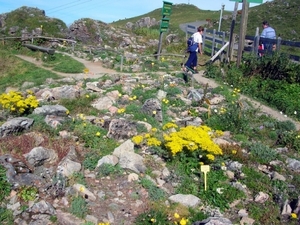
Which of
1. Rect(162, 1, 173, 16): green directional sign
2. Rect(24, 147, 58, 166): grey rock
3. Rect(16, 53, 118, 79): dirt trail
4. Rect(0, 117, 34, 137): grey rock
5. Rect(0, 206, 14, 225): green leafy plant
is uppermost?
Rect(162, 1, 173, 16): green directional sign

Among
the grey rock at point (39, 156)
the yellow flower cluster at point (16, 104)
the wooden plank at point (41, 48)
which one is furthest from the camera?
the wooden plank at point (41, 48)

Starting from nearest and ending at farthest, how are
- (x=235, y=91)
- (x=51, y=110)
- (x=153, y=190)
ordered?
(x=153, y=190)
(x=51, y=110)
(x=235, y=91)

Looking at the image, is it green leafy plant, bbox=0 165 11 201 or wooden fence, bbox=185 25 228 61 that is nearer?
green leafy plant, bbox=0 165 11 201

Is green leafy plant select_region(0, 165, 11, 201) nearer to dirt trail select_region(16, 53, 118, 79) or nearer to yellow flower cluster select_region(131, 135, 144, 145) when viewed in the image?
yellow flower cluster select_region(131, 135, 144, 145)

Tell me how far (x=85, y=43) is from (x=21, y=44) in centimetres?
380

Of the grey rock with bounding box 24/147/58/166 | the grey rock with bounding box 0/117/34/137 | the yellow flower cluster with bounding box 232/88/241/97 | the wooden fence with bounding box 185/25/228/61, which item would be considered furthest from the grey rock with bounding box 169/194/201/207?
the wooden fence with bounding box 185/25/228/61

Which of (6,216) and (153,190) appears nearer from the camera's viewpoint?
(6,216)

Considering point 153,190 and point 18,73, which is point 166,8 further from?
point 153,190

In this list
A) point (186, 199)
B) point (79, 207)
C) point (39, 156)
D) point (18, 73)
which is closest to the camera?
point (79, 207)

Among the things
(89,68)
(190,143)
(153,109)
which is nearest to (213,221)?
(190,143)

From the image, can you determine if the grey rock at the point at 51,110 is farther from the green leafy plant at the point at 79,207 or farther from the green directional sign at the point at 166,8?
the green directional sign at the point at 166,8

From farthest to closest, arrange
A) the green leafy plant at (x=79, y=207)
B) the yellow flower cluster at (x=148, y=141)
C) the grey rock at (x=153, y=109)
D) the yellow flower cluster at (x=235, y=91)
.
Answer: the yellow flower cluster at (x=235, y=91), the grey rock at (x=153, y=109), the yellow flower cluster at (x=148, y=141), the green leafy plant at (x=79, y=207)

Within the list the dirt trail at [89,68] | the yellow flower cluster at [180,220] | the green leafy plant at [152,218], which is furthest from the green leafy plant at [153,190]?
the dirt trail at [89,68]

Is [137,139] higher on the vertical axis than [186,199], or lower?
higher
